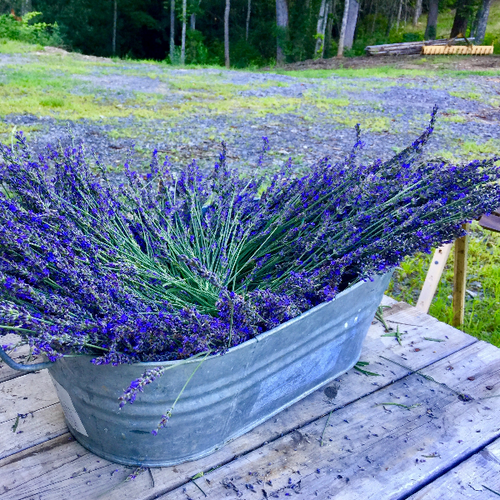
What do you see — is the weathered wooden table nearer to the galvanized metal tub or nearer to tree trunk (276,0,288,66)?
the galvanized metal tub

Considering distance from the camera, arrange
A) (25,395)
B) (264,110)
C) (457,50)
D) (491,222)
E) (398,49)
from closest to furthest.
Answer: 1. (25,395)
2. (491,222)
3. (264,110)
4. (457,50)
5. (398,49)

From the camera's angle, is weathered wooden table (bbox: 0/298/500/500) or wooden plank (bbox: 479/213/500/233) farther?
wooden plank (bbox: 479/213/500/233)

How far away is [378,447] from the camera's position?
1468mm

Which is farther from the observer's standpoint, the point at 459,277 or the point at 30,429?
the point at 459,277

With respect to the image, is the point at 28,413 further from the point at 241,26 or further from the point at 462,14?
the point at 241,26

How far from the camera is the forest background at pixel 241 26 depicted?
20844mm

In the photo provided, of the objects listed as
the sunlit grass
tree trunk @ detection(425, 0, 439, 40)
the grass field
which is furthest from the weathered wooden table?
tree trunk @ detection(425, 0, 439, 40)

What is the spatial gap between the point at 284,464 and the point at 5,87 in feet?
27.0

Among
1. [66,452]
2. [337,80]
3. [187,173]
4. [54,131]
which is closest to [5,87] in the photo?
[54,131]

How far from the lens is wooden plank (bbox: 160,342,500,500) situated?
1336 millimetres

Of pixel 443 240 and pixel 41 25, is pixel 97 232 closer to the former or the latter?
pixel 443 240

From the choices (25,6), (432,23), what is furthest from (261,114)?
(25,6)

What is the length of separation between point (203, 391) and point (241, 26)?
29.2 meters

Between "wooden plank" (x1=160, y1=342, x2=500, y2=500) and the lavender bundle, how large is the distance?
41 centimetres
